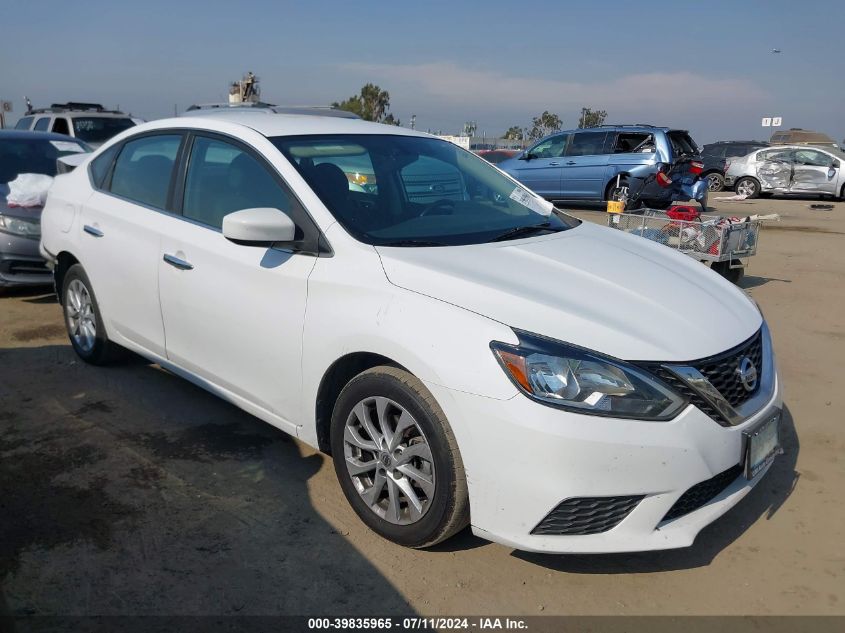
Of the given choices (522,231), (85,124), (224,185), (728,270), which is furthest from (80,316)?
(85,124)

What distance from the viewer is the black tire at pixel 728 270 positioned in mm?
7571

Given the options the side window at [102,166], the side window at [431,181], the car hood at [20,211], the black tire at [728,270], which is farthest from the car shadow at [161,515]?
the black tire at [728,270]

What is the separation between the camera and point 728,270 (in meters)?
7.71

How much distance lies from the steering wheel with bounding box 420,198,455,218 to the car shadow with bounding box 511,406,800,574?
163 cm

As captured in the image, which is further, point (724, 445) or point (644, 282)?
point (644, 282)

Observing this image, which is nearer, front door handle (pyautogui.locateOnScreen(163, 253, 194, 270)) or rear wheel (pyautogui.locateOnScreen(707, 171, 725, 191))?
front door handle (pyautogui.locateOnScreen(163, 253, 194, 270))

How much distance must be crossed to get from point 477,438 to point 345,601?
78 cm

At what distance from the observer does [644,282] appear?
316cm

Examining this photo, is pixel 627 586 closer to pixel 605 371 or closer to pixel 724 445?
pixel 724 445

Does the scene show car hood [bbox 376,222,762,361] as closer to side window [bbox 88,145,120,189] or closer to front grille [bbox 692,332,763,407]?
front grille [bbox 692,332,763,407]

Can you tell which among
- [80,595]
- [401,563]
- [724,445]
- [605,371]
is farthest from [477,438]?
[80,595]

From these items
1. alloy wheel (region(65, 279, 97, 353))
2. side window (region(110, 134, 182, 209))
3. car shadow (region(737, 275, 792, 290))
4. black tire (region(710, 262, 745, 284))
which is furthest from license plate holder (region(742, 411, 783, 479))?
car shadow (region(737, 275, 792, 290))

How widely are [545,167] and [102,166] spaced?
39.8 feet

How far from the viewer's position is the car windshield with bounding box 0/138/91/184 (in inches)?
292
